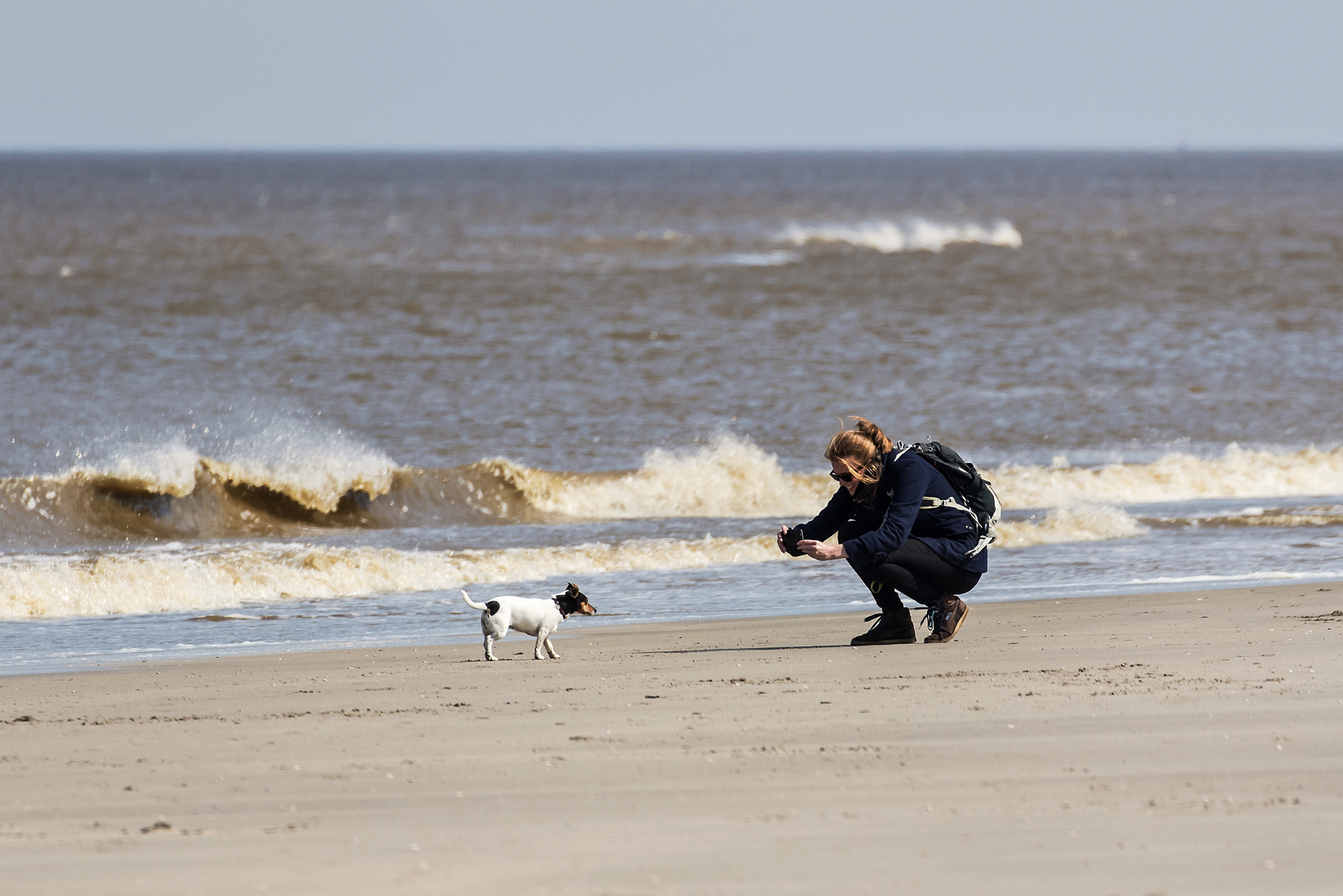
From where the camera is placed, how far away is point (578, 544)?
35.7 ft

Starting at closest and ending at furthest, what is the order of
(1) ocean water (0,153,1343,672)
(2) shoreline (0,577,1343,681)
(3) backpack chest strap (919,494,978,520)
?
(3) backpack chest strap (919,494,978,520) → (2) shoreline (0,577,1343,681) → (1) ocean water (0,153,1343,672)

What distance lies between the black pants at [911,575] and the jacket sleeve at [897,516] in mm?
106

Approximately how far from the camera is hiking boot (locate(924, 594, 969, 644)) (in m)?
6.74

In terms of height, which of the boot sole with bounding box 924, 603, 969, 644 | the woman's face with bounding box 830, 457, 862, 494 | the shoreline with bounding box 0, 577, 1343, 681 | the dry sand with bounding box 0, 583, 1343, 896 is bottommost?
the shoreline with bounding box 0, 577, 1343, 681

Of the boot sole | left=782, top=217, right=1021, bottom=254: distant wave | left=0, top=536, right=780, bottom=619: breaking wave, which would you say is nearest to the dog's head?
the boot sole

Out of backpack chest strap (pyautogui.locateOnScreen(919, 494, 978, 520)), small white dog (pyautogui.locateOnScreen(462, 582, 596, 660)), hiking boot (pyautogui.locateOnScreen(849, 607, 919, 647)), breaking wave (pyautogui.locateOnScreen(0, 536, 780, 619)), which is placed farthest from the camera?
breaking wave (pyautogui.locateOnScreen(0, 536, 780, 619))

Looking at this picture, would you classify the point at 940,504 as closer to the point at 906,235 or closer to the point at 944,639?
the point at 944,639

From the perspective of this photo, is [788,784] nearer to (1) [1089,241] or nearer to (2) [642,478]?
(2) [642,478]

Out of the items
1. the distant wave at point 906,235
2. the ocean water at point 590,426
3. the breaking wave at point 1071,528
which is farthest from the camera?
the distant wave at point 906,235

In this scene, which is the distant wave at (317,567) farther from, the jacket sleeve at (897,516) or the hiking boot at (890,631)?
the jacket sleeve at (897,516)

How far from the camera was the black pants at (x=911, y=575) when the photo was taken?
659 cm

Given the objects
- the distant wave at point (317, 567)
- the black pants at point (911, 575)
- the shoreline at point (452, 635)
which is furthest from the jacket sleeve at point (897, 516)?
the distant wave at point (317, 567)

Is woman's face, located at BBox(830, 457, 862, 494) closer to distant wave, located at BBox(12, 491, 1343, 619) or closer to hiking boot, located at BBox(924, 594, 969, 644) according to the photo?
hiking boot, located at BBox(924, 594, 969, 644)

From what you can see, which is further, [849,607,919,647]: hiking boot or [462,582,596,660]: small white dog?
[849,607,919,647]: hiking boot
